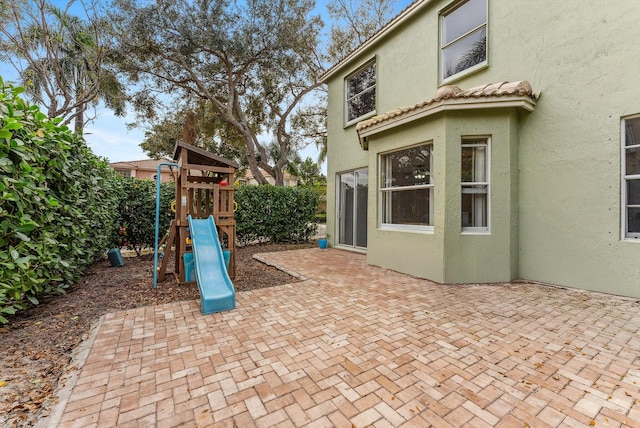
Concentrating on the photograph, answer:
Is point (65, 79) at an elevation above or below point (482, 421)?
above

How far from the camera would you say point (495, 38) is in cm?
609

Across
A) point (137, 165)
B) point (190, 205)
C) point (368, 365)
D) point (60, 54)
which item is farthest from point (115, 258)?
point (137, 165)

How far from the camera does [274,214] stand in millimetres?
11258

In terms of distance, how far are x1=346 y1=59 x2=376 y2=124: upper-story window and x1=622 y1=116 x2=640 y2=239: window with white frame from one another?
589cm

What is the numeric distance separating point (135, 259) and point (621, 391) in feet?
32.9

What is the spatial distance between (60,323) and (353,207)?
7627 mm

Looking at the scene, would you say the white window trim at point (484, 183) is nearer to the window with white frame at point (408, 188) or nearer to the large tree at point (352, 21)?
the window with white frame at point (408, 188)

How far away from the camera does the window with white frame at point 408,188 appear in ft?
20.2

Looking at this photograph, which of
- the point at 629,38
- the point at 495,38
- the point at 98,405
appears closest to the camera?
the point at 98,405

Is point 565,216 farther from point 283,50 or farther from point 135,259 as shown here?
point 283,50

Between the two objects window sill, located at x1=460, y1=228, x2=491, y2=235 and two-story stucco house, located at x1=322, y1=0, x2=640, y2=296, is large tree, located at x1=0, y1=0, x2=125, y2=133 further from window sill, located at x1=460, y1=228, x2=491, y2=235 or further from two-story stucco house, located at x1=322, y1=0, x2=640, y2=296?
window sill, located at x1=460, y1=228, x2=491, y2=235

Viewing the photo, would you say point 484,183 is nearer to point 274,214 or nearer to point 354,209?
point 354,209

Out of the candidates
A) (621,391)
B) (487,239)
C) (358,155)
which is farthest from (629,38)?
(358,155)

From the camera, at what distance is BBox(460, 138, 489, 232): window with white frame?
5695 mm
